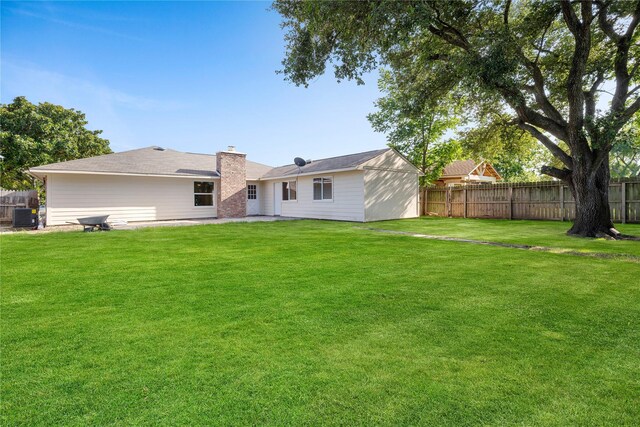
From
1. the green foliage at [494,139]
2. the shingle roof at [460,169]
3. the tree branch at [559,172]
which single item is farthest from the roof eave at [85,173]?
the shingle roof at [460,169]

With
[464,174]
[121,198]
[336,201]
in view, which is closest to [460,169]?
[464,174]

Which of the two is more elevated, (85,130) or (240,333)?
(85,130)

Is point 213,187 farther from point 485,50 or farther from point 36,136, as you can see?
point 36,136

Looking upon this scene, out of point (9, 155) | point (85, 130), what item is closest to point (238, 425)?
point (9, 155)

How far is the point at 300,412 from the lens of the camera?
6.26ft

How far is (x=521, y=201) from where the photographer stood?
646 inches

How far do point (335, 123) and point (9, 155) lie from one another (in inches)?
913

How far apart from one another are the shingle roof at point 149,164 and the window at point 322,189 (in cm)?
505

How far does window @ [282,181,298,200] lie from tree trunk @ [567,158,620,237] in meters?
13.3

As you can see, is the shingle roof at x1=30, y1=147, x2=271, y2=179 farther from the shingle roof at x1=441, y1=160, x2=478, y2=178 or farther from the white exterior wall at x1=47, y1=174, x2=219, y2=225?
the shingle roof at x1=441, y1=160, x2=478, y2=178

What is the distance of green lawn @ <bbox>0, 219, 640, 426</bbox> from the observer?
1949 millimetres

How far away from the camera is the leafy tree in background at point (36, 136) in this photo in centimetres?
2259

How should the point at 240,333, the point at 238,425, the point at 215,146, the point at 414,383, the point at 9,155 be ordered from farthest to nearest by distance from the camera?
the point at 9,155
the point at 215,146
the point at 240,333
the point at 414,383
the point at 238,425

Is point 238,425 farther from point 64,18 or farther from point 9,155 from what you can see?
point 9,155
